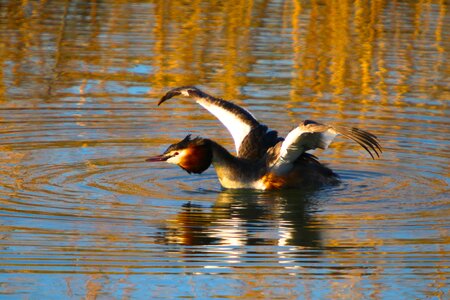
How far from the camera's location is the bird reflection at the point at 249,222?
31.6 ft

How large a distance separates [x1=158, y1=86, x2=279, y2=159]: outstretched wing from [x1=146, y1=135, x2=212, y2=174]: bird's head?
0.74 meters

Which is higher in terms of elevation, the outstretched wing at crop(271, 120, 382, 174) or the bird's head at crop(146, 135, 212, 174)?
the outstretched wing at crop(271, 120, 382, 174)

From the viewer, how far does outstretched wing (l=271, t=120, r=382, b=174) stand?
33.9ft

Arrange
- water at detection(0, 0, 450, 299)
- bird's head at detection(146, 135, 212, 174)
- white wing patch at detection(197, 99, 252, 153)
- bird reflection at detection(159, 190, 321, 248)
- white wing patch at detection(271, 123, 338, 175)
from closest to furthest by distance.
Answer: water at detection(0, 0, 450, 299)
bird reflection at detection(159, 190, 321, 248)
white wing patch at detection(271, 123, 338, 175)
bird's head at detection(146, 135, 212, 174)
white wing patch at detection(197, 99, 252, 153)

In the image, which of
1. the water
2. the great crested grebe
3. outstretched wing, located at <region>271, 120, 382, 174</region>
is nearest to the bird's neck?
the great crested grebe

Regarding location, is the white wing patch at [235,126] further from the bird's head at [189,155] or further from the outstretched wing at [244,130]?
the bird's head at [189,155]

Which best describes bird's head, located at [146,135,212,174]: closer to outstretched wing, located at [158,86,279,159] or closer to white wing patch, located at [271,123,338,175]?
white wing patch, located at [271,123,338,175]

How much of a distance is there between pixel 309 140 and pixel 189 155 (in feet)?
3.85

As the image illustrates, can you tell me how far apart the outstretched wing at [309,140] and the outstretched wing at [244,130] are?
0.68m

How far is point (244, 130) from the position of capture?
501 inches

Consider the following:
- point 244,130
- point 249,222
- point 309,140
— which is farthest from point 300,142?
point 244,130

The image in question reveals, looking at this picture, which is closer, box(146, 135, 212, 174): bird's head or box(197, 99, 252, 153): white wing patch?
box(146, 135, 212, 174): bird's head

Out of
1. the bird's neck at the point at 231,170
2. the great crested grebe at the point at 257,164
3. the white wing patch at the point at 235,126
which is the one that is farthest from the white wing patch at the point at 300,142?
the white wing patch at the point at 235,126

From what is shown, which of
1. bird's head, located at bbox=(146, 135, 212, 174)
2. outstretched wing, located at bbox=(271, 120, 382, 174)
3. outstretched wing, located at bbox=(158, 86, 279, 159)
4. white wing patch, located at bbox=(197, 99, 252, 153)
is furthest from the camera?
white wing patch, located at bbox=(197, 99, 252, 153)
